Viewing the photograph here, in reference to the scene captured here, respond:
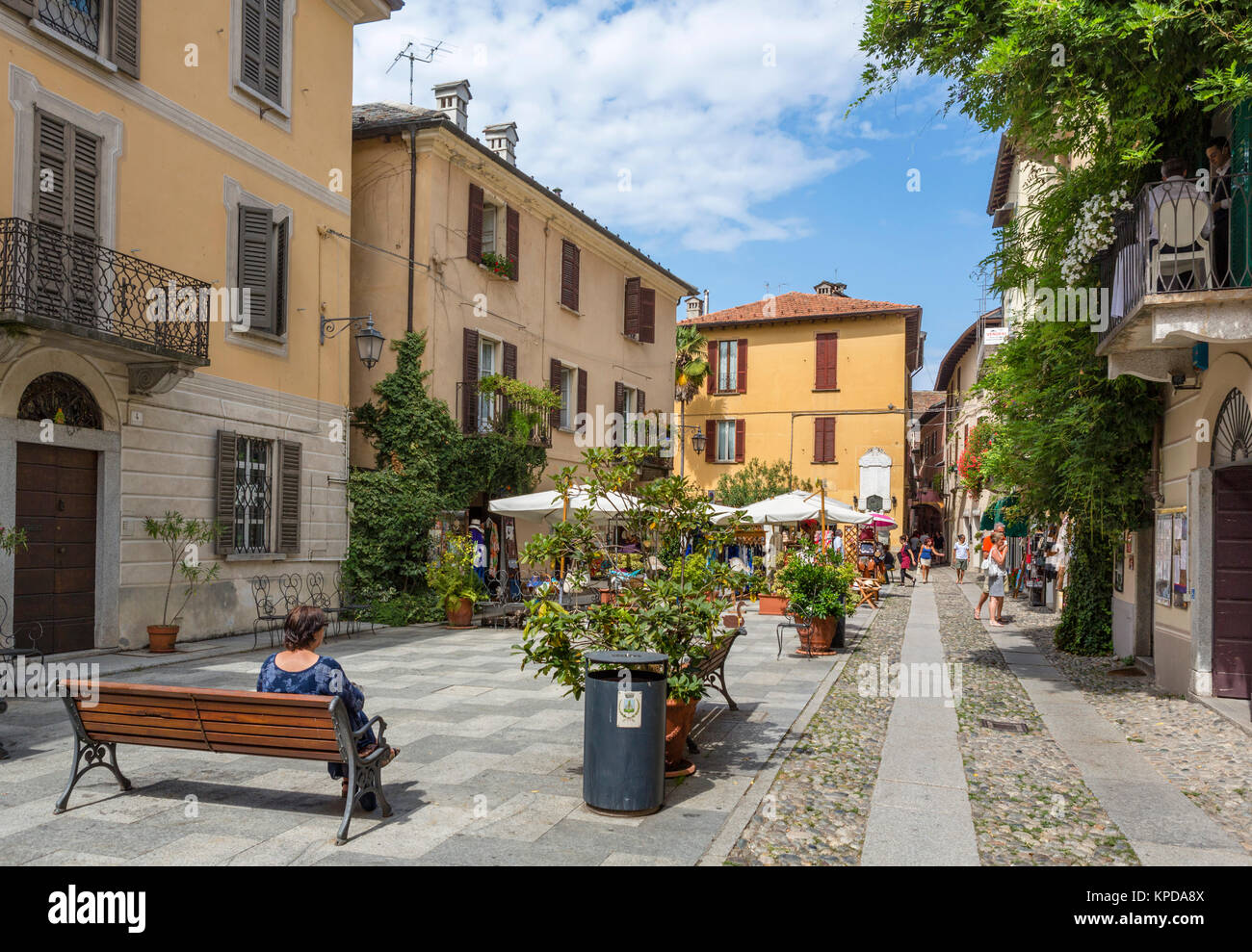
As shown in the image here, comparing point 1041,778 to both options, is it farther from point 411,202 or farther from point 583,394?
point 583,394

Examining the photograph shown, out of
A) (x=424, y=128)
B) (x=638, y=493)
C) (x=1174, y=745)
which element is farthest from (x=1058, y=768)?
(x=424, y=128)

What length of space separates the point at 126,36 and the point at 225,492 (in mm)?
6062

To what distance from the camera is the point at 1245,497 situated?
31.7 feet

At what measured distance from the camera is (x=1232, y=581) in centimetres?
963

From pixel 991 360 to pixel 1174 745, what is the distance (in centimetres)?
669

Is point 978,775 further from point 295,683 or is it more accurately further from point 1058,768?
point 295,683

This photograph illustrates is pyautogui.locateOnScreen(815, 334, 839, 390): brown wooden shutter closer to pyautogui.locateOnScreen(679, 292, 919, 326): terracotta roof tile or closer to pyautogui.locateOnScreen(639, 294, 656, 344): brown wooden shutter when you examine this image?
pyautogui.locateOnScreen(679, 292, 919, 326): terracotta roof tile

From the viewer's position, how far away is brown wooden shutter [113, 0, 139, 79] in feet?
38.9

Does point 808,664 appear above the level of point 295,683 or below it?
below

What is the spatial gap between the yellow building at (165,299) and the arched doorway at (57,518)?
3 cm

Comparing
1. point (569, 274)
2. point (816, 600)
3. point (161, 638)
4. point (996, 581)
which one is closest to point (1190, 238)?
point (816, 600)

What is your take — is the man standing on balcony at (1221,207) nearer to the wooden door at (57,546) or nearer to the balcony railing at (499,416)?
the wooden door at (57,546)

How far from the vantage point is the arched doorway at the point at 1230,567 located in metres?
9.50
